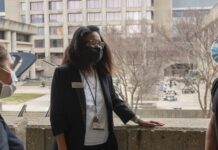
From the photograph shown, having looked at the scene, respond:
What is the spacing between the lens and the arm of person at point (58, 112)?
287 centimetres

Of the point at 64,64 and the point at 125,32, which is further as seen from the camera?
the point at 125,32

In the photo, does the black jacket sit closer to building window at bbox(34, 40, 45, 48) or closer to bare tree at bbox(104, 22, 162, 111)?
bare tree at bbox(104, 22, 162, 111)

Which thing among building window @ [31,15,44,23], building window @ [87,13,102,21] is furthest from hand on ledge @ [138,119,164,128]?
building window @ [31,15,44,23]

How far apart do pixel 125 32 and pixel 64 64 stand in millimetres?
27622

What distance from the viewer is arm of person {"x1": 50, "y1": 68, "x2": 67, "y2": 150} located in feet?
9.40

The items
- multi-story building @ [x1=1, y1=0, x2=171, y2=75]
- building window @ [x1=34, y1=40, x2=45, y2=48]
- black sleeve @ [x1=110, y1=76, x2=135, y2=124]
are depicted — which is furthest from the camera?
building window @ [x1=34, y1=40, x2=45, y2=48]

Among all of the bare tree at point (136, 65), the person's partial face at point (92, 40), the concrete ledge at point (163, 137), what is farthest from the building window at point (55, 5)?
the person's partial face at point (92, 40)

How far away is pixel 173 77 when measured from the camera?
3509cm

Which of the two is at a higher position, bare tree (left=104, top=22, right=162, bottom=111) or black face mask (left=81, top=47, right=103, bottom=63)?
black face mask (left=81, top=47, right=103, bottom=63)

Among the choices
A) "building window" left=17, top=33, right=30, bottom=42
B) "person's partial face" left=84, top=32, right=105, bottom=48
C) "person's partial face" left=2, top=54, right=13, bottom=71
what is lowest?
"person's partial face" left=2, top=54, right=13, bottom=71

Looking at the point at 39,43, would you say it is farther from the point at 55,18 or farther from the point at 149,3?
the point at 149,3

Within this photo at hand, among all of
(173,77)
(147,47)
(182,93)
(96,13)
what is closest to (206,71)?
(147,47)

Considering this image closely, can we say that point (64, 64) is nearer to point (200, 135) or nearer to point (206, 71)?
point (200, 135)

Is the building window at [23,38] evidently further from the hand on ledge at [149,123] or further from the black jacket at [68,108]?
the black jacket at [68,108]
